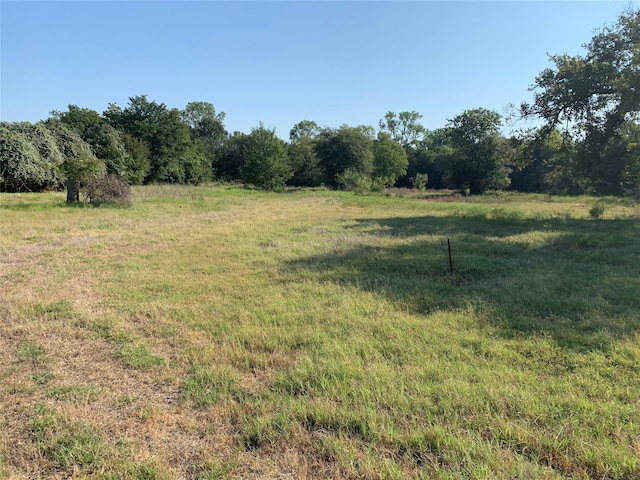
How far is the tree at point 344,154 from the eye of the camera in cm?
4884

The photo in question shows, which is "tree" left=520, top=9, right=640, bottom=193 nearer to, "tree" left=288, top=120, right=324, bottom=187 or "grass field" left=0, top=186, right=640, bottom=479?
"grass field" left=0, top=186, right=640, bottom=479

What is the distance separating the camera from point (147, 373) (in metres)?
3.60

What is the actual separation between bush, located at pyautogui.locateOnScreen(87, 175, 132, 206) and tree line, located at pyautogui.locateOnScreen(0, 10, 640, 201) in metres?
0.68

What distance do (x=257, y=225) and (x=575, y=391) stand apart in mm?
12301

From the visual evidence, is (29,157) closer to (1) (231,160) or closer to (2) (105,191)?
(2) (105,191)

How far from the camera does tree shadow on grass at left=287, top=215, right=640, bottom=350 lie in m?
4.65

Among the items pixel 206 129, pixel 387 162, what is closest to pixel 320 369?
pixel 387 162

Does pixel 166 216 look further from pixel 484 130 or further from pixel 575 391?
pixel 484 130

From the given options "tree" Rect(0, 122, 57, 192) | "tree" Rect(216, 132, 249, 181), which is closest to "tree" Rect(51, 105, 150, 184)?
"tree" Rect(0, 122, 57, 192)

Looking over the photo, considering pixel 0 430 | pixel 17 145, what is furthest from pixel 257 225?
pixel 17 145

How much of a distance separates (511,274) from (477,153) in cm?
4142

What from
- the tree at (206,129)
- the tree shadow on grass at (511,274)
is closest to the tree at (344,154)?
the tree at (206,129)

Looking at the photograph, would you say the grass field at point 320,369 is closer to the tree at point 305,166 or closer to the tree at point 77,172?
the tree at point 77,172

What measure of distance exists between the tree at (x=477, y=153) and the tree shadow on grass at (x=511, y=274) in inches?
1283
